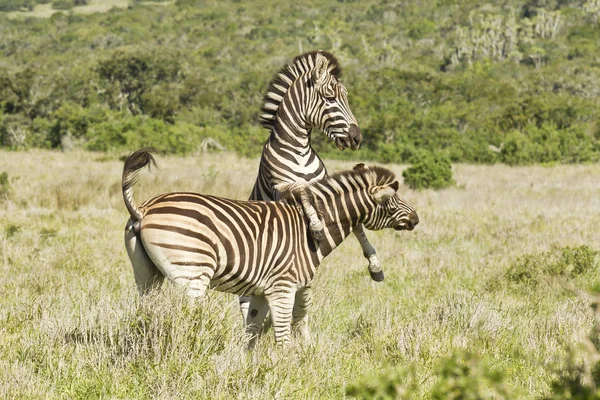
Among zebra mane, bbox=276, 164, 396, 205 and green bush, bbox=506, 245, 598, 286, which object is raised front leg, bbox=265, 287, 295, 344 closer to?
zebra mane, bbox=276, 164, 396, 205

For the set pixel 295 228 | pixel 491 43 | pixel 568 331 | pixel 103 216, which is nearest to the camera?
pixel 295 228

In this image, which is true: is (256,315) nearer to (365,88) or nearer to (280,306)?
(280,306)

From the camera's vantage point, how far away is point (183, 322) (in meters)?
4.45

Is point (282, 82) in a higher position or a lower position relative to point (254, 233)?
higher

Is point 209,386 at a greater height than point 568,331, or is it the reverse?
point 209,386

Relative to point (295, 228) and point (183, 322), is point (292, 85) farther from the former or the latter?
point (183, 322)

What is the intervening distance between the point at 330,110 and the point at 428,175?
1352 centimetres

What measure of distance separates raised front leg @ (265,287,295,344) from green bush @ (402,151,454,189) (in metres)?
14.3

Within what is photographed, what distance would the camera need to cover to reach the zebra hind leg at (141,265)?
4.56 meters

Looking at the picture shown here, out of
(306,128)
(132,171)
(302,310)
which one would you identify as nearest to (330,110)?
(306,128)

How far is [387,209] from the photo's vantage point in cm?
534

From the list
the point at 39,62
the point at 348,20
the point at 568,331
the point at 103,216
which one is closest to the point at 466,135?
the point at 103,216

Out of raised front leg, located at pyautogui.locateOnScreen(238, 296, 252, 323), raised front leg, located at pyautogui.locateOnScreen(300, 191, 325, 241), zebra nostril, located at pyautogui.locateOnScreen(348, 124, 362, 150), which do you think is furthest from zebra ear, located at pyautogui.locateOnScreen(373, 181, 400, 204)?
raised front leg, located at pyautogui.locateOnScreen(238, 296, 252, 323)

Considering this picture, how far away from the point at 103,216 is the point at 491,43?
92.8m
